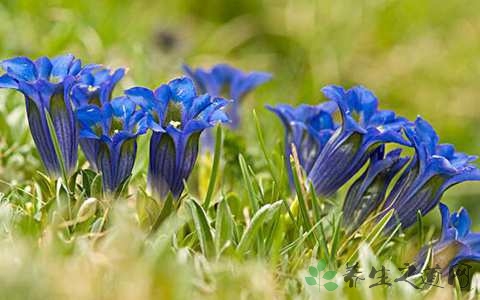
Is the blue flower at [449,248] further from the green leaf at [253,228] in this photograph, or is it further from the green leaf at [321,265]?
the green leaf at [253,228]

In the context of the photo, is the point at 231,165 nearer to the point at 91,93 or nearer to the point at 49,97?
the point at 91,93

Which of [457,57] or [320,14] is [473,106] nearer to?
[457,57]

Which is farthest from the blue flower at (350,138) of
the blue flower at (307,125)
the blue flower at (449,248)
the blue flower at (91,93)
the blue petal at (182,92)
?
the blue flower at (91,93)

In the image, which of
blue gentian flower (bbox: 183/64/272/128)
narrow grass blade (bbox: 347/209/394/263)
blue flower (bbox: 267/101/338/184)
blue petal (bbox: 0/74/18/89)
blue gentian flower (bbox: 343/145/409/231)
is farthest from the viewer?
blue gentian flower (bbox: 183/64/272/128)
